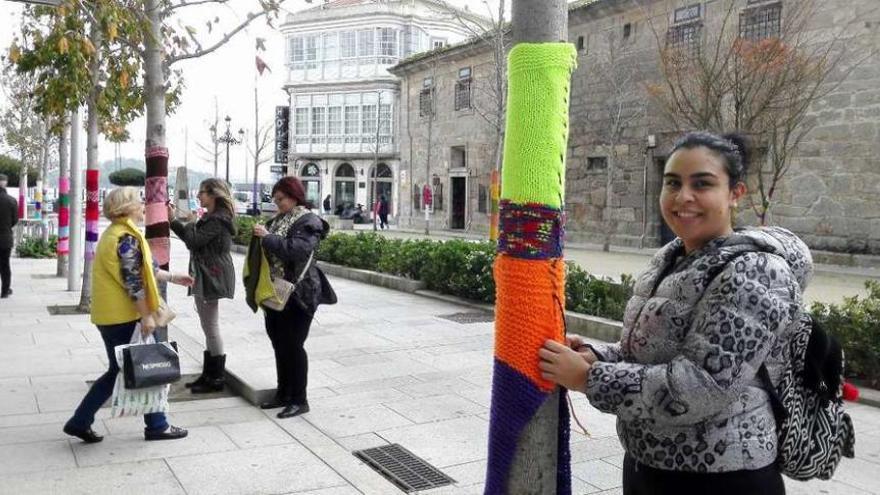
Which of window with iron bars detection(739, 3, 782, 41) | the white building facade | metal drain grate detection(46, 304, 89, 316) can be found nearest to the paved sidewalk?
metal drain grate detection(46, 304, 89, 316)

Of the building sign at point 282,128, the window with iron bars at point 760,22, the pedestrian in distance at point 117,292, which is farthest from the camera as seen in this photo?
the building sign at point 282,128

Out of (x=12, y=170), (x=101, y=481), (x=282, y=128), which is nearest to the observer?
(x=101, y=481)

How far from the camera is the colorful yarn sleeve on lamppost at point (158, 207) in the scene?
6.20m

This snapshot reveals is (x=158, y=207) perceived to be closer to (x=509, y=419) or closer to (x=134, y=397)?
(x=134, y=397)

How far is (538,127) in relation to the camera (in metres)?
1.84

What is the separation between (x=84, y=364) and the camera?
276 inches

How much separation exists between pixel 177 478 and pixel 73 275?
8.66 metres

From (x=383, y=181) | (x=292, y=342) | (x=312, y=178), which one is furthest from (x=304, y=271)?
(x=312, y=178)

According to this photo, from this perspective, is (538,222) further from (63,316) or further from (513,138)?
(63,316)

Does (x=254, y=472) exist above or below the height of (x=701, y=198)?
below

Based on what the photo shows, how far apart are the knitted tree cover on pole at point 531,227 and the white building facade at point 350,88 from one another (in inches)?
1503

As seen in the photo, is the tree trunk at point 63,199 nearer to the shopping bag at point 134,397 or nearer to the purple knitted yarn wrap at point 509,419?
the shopping bag at point 134,397

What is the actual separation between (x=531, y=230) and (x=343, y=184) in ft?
143

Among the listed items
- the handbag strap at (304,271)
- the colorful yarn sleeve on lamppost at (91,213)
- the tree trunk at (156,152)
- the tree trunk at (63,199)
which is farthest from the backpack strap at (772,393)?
the tree trunk at (63,199)
